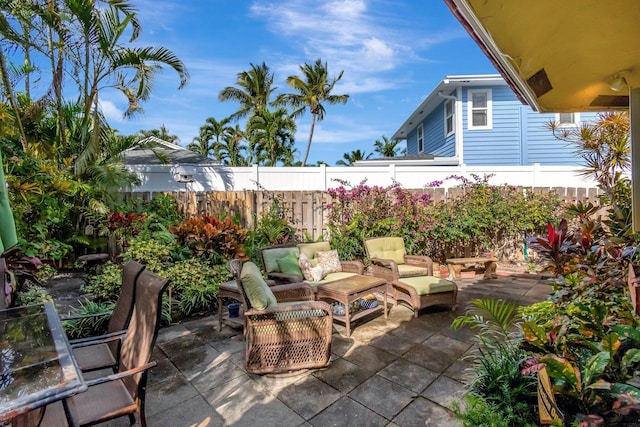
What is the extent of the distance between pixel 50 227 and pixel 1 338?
13.6ft

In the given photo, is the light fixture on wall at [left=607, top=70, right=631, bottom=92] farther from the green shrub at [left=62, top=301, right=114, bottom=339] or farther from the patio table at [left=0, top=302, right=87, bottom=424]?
the green shrub at [left=62, top=301, right=114, bottom=339]

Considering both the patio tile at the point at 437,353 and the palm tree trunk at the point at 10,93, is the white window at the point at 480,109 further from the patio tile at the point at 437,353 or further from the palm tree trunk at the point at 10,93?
the palm tree trunk at the point at 10,93

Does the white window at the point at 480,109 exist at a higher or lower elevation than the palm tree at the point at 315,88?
lower

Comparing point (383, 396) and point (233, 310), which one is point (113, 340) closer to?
point (383, 396)

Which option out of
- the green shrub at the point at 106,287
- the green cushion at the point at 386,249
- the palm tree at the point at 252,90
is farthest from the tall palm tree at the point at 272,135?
the green shrub at the point at 106,287

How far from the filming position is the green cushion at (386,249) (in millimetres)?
4984

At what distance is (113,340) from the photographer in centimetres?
214

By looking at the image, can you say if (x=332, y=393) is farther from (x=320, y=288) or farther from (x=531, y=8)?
(x=531, y=8)

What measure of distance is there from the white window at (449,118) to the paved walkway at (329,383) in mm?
8427

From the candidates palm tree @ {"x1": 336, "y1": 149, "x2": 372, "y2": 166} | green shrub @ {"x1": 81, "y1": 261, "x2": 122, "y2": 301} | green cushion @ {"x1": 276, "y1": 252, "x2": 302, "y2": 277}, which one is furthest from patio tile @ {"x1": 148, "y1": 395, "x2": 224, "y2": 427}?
palm tree @ {"x1": 336, "y1": 149, "x2": 372, "y2": 166}

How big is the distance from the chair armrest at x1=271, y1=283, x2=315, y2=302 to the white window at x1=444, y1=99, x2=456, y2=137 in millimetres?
8685

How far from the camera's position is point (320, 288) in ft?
12.8

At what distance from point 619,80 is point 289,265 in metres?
3.58

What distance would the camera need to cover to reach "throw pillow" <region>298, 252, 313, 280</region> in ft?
14.5
